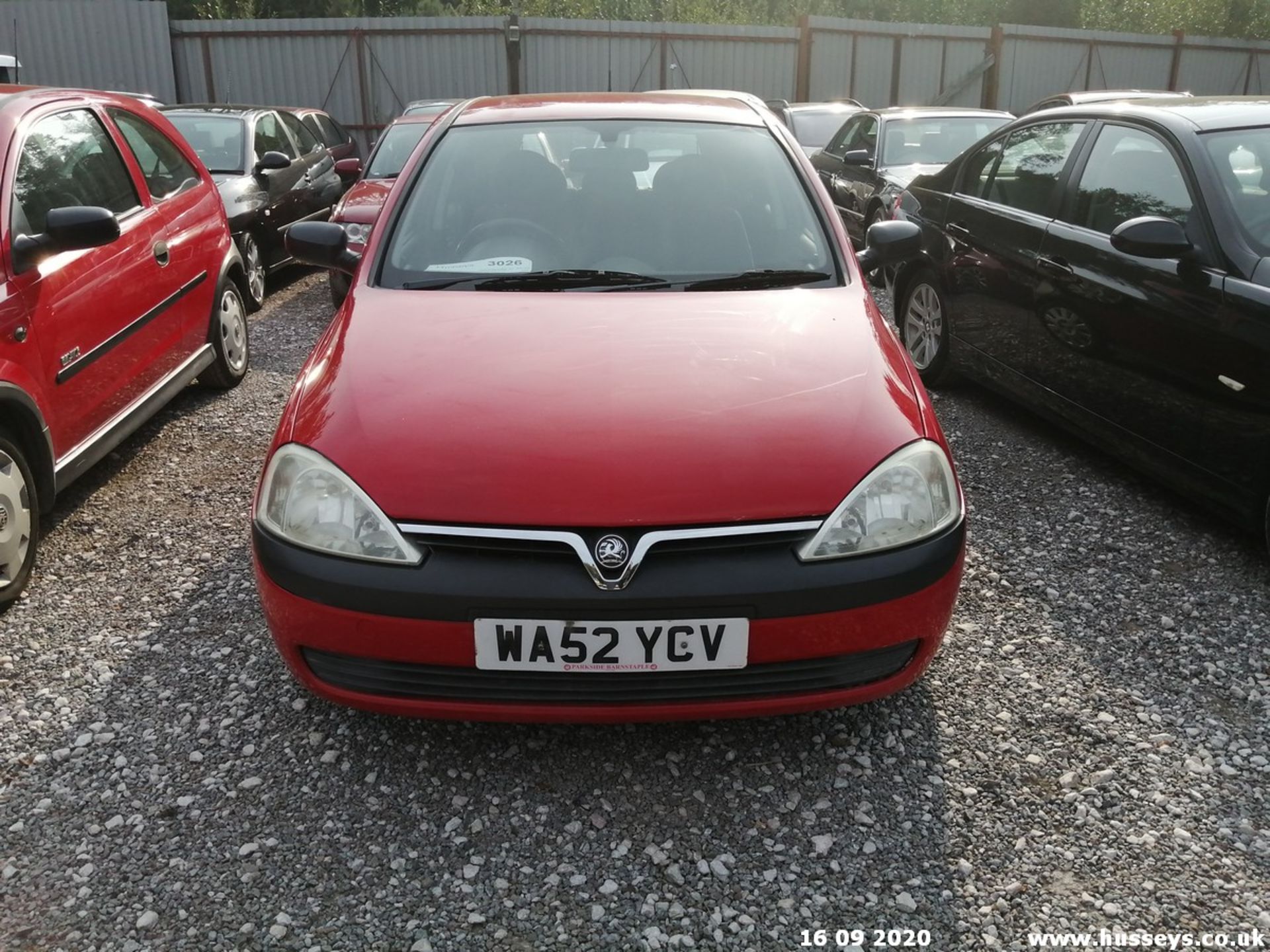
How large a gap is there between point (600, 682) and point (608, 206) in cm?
172

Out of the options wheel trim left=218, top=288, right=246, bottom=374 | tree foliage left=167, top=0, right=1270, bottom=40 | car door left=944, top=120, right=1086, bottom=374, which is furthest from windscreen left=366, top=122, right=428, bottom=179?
tree foliage left=167, top=0, right=1270, bottom=40

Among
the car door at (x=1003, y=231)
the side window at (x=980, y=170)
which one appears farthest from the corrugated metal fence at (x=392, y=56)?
the car door at (x=1003, y=231)

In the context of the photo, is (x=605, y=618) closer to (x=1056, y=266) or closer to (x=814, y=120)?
(x=1056, y=266)

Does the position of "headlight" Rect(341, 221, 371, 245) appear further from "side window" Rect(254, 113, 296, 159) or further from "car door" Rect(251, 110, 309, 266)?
"side window" Rect(254, 113, 296, 159)

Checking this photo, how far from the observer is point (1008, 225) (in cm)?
484

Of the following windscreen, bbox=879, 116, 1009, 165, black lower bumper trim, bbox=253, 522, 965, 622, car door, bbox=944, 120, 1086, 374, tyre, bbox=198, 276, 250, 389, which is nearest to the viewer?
black lower bumper trim, bbox=253, 522, 965, 622

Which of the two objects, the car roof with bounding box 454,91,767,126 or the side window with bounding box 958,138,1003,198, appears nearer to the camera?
the car roof with bounding box 454,91,767,126

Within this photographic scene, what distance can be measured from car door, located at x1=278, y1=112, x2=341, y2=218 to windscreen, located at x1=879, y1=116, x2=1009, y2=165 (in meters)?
4.95

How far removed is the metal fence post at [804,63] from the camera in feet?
61.4

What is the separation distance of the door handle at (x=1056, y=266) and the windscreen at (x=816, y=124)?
345 inches

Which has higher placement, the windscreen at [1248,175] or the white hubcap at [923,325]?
the windscreen at [1248,175]

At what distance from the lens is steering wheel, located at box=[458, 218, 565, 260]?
329cm

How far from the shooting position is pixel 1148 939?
2.07 m

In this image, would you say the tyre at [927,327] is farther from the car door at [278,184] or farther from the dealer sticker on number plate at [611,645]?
the car door at [278,184]
